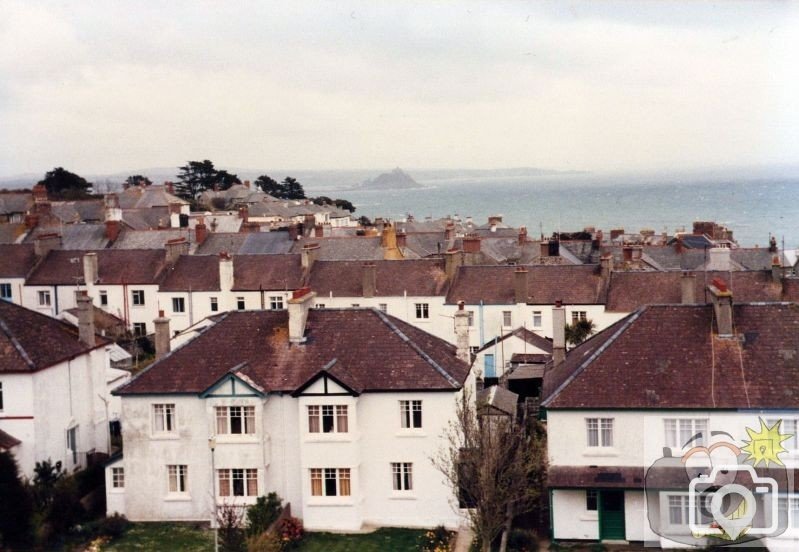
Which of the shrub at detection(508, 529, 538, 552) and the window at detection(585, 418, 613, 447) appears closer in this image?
the shrub at detection(508, 529, 538, 552)

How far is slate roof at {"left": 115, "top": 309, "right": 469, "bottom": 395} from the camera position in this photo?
112 feet

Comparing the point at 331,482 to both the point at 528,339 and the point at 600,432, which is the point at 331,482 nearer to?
the point at 600,432

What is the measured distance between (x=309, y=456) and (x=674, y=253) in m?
47.4

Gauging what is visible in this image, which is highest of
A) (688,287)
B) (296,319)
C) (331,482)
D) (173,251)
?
(173,251)

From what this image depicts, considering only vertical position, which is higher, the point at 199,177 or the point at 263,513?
the point at 199,177

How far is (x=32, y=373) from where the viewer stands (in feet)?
116

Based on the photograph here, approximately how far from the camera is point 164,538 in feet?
107

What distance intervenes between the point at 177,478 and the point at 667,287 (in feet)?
104

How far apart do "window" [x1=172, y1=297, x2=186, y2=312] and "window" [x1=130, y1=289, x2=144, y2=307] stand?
2993mm

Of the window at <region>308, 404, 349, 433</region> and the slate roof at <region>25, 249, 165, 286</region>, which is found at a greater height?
the slate roof at <region>25, 249, 165, 286</region>

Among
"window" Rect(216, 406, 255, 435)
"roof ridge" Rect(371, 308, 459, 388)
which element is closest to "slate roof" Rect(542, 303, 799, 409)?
"roof ridge" Rect(371, 308, 459, 388)

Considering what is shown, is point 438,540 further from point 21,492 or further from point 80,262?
point 80,262

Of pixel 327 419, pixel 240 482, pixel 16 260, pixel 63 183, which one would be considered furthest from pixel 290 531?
pixel 63 183

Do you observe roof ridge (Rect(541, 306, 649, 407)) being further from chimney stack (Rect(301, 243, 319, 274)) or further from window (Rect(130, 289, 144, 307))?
window (Rect(130, 289, 144, 307))
